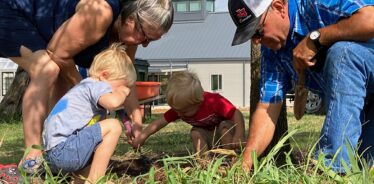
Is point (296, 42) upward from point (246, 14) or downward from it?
downward

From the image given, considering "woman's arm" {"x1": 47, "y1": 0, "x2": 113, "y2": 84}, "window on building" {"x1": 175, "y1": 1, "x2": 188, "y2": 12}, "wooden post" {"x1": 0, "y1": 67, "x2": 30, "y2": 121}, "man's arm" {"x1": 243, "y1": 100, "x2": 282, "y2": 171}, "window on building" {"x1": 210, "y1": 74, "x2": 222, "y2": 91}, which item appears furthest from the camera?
"window on building" {"x1": 175, "y1": 1, "x2": 188, "y2": 12}

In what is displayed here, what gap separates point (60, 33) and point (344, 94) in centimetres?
161

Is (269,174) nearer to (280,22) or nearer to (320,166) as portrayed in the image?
(320,166)

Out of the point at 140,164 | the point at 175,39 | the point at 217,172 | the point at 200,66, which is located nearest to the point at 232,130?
the point at 140,164

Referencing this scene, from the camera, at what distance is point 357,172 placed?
87.2 inches

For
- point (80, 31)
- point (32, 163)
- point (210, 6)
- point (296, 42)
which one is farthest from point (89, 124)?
point (210, 6)

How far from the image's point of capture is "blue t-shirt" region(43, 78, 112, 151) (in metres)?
3.01

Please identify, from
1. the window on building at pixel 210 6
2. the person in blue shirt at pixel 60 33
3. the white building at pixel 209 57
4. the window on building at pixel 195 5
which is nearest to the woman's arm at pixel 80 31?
the person in blue shirt at pixel 60 33

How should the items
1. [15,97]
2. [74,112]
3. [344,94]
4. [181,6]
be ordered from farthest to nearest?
1. [181,6]
2. [15,97]
3. [74,112]
4. [344,94]

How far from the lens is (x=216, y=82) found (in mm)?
32062

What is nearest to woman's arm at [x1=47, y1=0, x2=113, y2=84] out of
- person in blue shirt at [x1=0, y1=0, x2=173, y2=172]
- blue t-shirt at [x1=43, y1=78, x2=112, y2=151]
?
person in blue shirt at [x1=0, y1=0, x2=173, y2=172]

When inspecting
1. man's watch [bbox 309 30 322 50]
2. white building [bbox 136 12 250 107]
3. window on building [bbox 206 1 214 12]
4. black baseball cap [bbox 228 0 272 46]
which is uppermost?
black baseball cap [bbox 228 0 272 46]

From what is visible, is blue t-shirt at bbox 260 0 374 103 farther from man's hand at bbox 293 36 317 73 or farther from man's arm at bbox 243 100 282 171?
man's hand at bbox 293 36 317 73

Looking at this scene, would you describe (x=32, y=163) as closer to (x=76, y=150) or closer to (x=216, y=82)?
(x=76, y=150)
